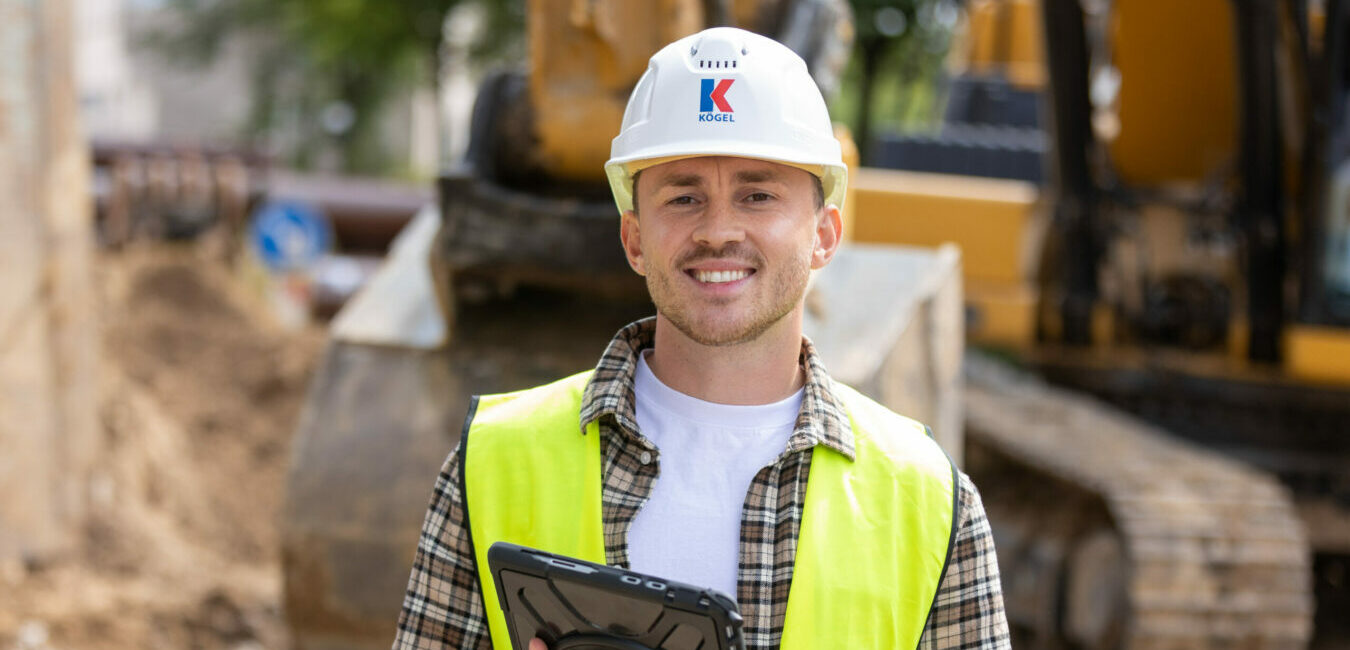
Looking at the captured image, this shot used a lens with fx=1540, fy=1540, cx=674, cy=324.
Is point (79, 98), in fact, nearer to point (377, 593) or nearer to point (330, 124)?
point (377, 593)

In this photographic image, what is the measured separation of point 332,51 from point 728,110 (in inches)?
834

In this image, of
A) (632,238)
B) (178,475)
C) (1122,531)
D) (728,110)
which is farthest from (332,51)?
(728,110)

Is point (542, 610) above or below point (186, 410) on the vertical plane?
above

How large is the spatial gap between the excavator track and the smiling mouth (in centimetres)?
348

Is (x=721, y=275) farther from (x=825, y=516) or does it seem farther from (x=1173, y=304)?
(x=1173, y=304)

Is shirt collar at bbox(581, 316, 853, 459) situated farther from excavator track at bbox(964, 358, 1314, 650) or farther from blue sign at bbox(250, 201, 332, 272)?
blue sign at bbox(250, 201, 332, 272)

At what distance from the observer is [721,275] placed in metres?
1.85

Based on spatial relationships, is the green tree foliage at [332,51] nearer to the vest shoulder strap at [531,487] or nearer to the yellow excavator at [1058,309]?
the yellow excavator at [1058,309]

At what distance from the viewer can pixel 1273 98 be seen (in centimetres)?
581

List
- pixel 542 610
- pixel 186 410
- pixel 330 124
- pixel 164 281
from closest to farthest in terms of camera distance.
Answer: pixel 542 610 < pixel 186 410 < pixel 164 281 < pixel 330 124

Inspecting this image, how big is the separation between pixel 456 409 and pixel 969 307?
3.35m

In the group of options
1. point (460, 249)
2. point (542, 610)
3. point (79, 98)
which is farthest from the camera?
point (79, 98)

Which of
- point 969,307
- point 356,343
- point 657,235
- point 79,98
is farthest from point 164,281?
point 657,235

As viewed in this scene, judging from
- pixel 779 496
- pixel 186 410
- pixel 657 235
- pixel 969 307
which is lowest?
pixel 186 410
